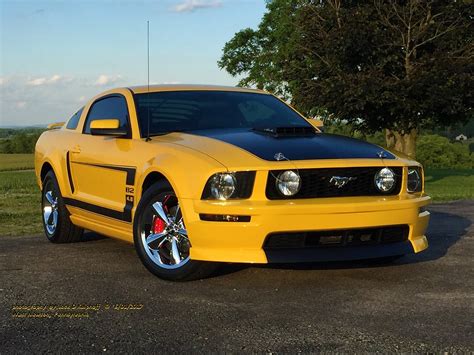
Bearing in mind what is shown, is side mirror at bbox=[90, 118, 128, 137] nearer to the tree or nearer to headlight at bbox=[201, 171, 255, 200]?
headlight at bbox=[201, 171, 255, 200]

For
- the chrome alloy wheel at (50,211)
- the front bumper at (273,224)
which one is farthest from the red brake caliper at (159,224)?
the chrome alloy wheel at (50,211)

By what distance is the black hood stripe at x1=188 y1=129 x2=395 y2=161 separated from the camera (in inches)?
185

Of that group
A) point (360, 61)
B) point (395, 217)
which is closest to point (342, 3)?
point (360, 61)

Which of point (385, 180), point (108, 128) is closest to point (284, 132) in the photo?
point (385, 180)

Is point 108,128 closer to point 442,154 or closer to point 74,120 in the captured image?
point 74,120

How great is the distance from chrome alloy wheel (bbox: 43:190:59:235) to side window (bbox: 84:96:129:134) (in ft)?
2.88

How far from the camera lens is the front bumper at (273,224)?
442 cm

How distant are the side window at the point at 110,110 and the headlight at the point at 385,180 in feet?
7.32

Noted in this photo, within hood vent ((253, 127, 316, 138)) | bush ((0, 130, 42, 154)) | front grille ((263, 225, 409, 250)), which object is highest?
hood vent ((253, 127, 316, 138))

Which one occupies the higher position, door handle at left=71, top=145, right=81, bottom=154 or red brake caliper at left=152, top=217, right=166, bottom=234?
door handle at left=71, top=145, right=81, bottom=154

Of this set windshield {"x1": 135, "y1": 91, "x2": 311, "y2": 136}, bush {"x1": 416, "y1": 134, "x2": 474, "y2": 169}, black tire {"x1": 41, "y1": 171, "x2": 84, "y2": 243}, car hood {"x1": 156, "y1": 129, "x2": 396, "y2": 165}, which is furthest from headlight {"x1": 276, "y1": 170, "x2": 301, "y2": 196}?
bush {"x1": 416, "y1": 134, "x2": 474, "y2": 169}

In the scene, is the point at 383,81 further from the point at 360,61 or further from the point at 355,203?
the point at 355,203

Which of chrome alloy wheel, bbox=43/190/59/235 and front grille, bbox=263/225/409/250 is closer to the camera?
front grille, bbox=263/225/409/250

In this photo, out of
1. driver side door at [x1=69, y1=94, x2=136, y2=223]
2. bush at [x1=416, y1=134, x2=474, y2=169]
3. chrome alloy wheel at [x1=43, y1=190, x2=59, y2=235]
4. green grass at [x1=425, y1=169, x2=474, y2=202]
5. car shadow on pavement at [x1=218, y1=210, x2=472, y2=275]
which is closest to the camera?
car shadow on pavement at [x1=218, y1=210, x2=472, y2=275]
